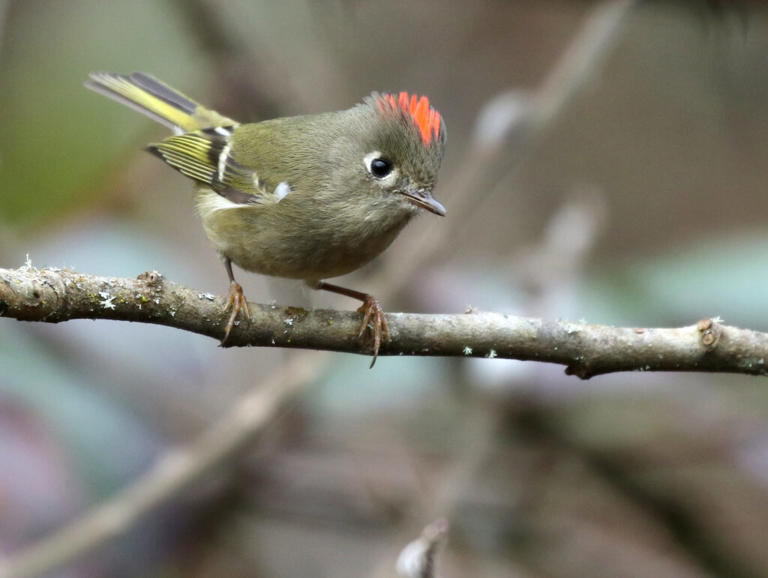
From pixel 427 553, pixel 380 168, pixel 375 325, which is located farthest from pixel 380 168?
pixel 427 553

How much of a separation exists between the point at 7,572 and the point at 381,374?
5.56 ft

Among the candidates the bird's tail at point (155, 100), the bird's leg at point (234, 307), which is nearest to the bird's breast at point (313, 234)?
the bird's leg at point (234, 307)

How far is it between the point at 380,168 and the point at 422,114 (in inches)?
9.2

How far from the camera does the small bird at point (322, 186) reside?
307 cm

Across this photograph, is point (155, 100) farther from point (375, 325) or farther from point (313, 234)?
point (375, 325)

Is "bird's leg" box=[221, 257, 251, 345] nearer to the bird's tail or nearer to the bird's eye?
the bird's eye

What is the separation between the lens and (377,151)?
3.22m

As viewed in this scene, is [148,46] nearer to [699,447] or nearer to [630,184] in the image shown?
[699,447]

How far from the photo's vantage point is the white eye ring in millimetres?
3180

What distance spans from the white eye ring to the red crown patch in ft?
0.47

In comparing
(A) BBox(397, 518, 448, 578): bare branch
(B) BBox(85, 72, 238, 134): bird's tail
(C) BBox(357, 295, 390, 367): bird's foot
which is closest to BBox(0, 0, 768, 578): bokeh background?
(B) BBox(85, 72, 238, 134): bird's tail

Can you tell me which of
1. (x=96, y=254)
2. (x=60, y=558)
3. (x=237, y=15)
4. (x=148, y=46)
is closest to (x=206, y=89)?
(x=237, y=15)

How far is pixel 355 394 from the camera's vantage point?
160 inches

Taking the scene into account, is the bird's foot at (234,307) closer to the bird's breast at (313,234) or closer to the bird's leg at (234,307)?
the bird's leg at (234,307)
